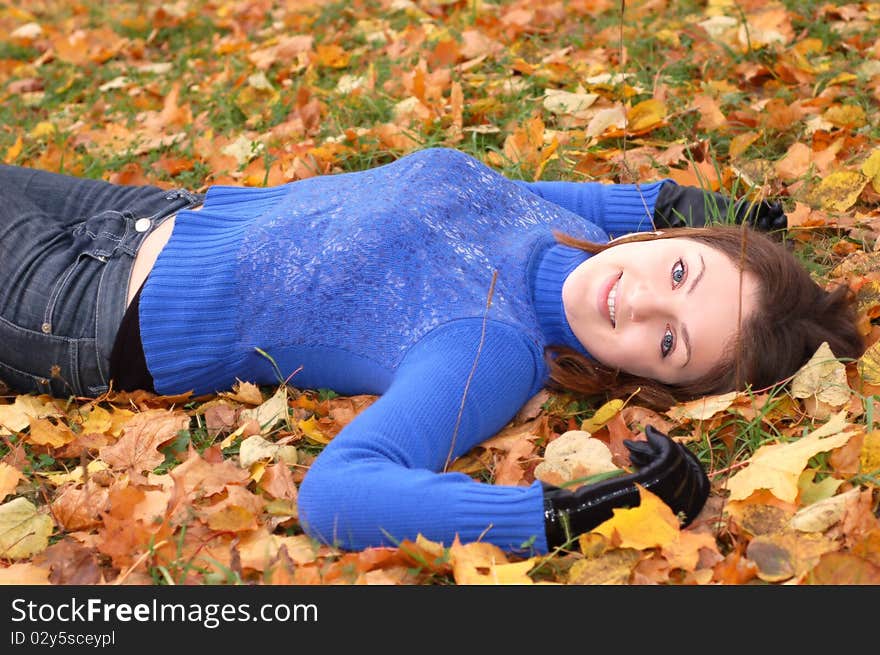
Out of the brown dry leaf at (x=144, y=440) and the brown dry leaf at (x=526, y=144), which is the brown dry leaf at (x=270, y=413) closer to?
the brown dry leaf at (x=144, y=440)

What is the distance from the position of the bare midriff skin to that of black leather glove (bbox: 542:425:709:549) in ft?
4.40

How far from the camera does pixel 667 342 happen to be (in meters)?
2.48

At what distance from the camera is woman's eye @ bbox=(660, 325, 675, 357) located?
248 cm

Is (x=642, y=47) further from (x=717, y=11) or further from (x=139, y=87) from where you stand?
(x=139, y=87)

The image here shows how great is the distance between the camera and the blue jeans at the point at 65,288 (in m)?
2.75

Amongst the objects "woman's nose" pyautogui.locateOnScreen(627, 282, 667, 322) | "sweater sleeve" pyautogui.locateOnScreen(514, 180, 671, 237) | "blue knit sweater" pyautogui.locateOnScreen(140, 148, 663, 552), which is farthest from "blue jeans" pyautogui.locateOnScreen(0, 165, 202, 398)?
"woman's nose" pyautogui.locateOnScreen(627, 282, 667, 322)

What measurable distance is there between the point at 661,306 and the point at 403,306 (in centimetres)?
63

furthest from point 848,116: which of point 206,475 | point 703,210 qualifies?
point 206,475

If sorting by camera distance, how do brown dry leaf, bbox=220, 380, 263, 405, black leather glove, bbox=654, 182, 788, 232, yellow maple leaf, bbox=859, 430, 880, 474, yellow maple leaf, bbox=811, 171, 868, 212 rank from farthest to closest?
yellow maple leaf, bbox=811, 171, 868, 212 → black leather glove, bbox=654, 182, 788, 232 → brown dry leaf, bbox=220, 380, 263, 405 → yellow maple leaf, bbox=859, 430, 880, 474

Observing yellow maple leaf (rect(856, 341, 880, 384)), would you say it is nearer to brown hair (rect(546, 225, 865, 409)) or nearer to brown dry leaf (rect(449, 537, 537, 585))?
brown hair (rect(546, 225, 865, 409))

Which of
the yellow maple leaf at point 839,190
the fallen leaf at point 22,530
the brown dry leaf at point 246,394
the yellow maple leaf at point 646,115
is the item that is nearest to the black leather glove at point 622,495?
the brown dry leaf at point 246,394

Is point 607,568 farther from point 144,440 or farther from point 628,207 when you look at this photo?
point 628,207
